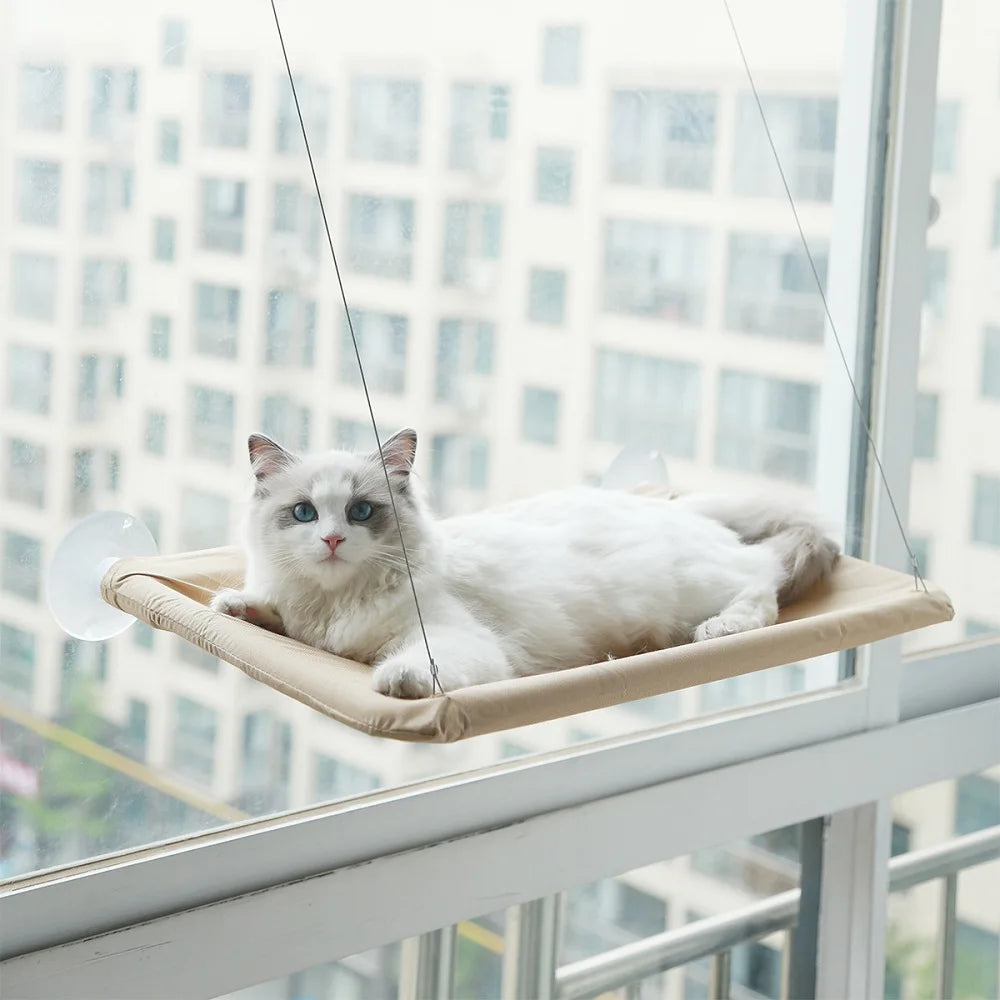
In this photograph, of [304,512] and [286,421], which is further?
[286,421]

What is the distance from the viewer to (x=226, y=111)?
1597 mm

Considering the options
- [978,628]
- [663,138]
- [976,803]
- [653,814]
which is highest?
[663,138]

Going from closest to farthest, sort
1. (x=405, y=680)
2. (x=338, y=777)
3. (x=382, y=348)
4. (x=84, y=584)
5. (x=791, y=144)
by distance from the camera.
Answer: (x=405, y=680) < (x=84, y=584) < (x=338, y=777) < (x=382, y=348) < (x=791, y=144)

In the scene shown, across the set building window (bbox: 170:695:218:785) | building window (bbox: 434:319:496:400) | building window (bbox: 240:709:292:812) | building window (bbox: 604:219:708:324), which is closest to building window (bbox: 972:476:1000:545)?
building window (bbox: 604:219:708:324)

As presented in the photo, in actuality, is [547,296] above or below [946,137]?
below

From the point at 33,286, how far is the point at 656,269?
3.38ft

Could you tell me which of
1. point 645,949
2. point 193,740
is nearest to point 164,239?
point 193,740

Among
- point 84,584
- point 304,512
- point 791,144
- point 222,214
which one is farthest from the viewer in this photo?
point 791,144

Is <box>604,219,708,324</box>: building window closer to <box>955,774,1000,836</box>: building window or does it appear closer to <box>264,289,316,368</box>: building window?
<box>264,289,316,368</box>: building window

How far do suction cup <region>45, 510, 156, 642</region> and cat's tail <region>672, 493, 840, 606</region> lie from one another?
0.68 metres

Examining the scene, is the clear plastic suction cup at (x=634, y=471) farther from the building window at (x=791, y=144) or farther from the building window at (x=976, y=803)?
the building window at (x=976, y=803)

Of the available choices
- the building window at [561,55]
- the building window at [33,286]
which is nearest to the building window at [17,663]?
the building window at [33,286]

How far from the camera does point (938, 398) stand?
7.56 ft

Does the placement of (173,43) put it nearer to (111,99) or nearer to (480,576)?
(111,99)
